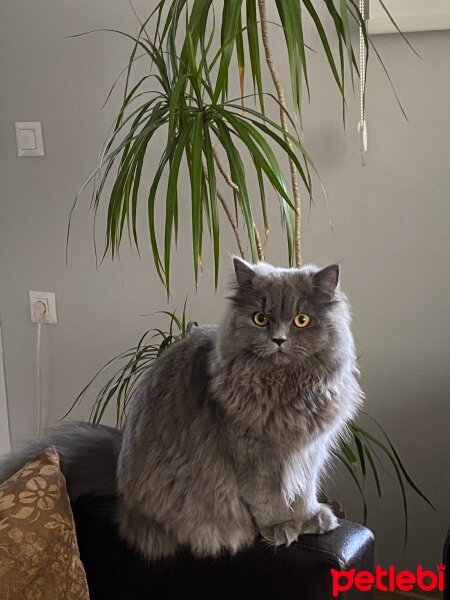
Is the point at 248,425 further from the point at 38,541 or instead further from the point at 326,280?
the point at 38,541

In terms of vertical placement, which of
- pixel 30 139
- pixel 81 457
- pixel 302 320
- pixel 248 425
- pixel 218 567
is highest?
pixel 30 139

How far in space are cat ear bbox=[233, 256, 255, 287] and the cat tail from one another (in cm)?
41

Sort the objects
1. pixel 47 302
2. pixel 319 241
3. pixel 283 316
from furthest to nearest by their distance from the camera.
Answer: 1. pixel 47 302
2. pixel 319 241
3. pixel 283 316

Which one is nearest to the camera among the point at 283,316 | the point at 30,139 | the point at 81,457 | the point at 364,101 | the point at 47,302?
the point at 283,316

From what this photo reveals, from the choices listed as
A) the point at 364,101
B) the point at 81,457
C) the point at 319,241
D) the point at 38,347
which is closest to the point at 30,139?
the point at 38,347

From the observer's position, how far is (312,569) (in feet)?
4.12

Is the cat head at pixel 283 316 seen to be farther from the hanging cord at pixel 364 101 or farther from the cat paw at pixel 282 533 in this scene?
the hanging cord at pixel 364 101

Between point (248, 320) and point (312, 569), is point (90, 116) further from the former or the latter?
point (312, 569)

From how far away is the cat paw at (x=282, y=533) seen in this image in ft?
4.26

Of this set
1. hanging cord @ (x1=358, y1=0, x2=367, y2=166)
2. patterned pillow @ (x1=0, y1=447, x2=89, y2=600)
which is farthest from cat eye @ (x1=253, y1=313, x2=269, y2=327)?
hanging cord @ (x1=358, y1=0, x2=367, y2=166)

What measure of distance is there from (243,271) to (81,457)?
1.54 feet

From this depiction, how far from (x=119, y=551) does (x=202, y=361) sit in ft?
1.18

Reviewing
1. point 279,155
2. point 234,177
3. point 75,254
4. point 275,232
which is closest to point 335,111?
point 279,155

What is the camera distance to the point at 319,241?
6.68 feet
